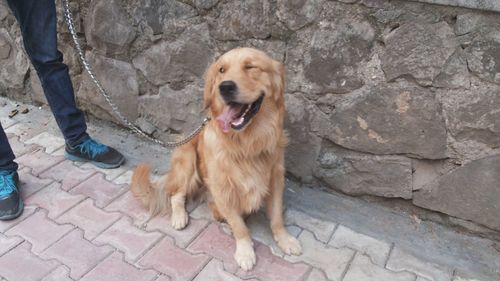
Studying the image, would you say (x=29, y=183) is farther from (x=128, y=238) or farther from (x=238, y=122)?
(x=238, y=122)

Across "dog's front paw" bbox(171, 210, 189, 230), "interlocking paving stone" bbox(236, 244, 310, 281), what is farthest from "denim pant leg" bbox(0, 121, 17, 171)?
"interlocking paving stone" bbox(236, 244, 310, 281)

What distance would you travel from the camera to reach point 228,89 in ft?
6.86

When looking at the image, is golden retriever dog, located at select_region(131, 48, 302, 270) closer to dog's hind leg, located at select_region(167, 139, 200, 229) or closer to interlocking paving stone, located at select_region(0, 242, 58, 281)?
dog's hind leg, located at select_region(167, 139, 200, 229)

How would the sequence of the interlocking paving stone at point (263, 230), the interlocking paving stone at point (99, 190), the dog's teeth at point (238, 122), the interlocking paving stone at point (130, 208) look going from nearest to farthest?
1. the dog's teeth at point (238, 122)
2. the interlocking paving stone at point (263, 230)
3. the interlocking paving stone at point (130, 208)
4. the interlocking paving stone at point (99, 190)

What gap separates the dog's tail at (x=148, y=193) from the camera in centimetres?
284

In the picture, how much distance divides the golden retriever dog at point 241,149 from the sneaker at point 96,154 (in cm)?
62

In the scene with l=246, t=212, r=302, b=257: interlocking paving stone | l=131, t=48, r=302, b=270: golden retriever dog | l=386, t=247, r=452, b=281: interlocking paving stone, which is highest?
l=131, t=48, r=302, b=270: golden retriever dog

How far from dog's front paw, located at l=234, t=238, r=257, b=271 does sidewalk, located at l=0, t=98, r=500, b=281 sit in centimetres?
3

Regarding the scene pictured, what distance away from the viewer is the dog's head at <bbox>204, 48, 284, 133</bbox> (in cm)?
213

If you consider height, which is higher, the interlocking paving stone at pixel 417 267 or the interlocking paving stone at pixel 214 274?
the interlocking paving stone at pixel 417 267

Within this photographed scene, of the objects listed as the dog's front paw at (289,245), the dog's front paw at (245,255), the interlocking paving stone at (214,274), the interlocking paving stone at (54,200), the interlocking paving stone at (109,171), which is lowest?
the interlocking paving stone at (54,200)

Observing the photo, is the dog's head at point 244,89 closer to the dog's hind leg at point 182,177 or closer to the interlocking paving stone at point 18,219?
the dog's hind leg at point 182,177

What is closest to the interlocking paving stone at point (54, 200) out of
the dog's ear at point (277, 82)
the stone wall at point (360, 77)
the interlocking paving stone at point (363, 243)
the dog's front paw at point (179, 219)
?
the dog's front paw at point (179, 219)

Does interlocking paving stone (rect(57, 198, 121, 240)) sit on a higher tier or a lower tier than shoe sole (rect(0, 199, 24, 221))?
higher
